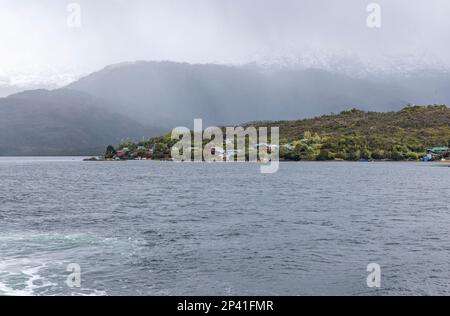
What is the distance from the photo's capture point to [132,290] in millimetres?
21219

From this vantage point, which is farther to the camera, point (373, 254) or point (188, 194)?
point (188, 194)

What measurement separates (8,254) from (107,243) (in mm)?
6531

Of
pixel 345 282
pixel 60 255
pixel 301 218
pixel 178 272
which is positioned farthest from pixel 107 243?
pixel 301 218

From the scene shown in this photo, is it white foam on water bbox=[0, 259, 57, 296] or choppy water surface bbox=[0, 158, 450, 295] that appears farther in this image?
choppy water surface bbox=[0, 158, 450, 295]

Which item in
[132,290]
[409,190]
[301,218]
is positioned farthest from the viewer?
[409,190]

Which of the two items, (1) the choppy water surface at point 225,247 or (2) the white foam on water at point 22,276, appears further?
(1) the choppy water surface at point 225,247

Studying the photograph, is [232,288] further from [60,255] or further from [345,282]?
[60,255]

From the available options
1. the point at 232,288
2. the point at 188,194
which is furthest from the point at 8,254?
the point at 188,194

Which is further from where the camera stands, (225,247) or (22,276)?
(225,247)
